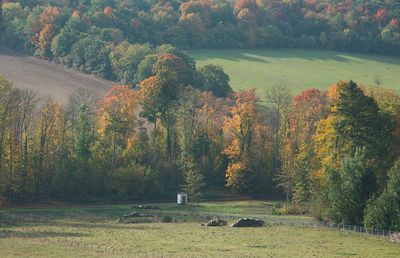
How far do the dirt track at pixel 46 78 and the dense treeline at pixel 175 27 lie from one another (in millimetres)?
2506

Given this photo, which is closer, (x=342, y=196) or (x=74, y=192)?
(x=342, y=196)

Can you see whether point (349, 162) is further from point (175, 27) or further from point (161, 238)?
point (175, 27)

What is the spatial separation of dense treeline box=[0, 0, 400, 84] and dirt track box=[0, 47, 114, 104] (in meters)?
2.51

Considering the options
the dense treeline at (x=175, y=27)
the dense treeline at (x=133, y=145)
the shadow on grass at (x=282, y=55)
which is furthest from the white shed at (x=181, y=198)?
the shadow on grass at (x=282, y=55)

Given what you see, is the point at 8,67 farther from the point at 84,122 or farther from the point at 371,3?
the point at 371,3

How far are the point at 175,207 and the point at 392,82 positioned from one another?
70.2 m

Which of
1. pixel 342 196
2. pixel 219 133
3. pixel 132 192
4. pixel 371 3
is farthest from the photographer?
pixel 371 3

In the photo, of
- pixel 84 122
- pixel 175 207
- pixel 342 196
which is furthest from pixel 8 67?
pixel 342 196

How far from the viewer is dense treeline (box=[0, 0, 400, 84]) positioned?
153125mm

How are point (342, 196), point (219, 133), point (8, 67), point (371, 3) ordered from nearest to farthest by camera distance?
1. point (342, 196)
2. point (219, 133)
3. point (8, 67)
4. point (371, 3)

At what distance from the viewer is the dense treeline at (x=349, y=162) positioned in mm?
85188

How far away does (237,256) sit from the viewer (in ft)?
214

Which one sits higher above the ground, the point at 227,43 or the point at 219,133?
the point at 227,43

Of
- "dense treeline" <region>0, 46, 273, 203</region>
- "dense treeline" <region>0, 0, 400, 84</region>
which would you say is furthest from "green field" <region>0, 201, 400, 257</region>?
"dense treeline" <region>0, 0, 400, 84</region>
